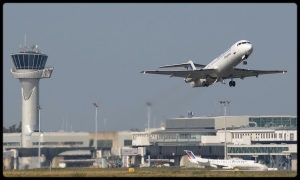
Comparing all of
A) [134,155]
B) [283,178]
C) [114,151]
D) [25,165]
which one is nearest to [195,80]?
[283,178]

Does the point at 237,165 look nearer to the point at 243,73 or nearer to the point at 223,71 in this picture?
the point at 243,73

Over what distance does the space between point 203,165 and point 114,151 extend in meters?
19.2

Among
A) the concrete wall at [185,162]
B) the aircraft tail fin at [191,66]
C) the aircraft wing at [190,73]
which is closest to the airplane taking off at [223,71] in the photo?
the aircraft wing at [190,73]

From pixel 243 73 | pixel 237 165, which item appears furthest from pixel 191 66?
pixel 237 165

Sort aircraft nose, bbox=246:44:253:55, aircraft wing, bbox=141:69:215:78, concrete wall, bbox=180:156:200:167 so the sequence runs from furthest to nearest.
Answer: concrete wall, bbox=180:156:200:167, aircraft wing, bbox=141:69:215:78, aircraft nose, bbox=246:44:253:55

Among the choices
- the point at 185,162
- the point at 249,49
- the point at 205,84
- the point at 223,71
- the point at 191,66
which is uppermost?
the point at 249,49

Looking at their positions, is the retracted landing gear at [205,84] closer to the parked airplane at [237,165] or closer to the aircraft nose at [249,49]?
the aircraft nose at [249,49]

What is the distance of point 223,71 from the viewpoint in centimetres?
11150

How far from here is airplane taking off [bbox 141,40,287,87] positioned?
4252 inches

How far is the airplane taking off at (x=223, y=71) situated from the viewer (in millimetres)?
108000

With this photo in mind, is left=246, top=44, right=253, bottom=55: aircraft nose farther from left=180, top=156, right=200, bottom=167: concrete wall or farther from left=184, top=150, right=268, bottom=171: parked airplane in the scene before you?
left=180, top=156, right=200, bottom=167: concrete wall

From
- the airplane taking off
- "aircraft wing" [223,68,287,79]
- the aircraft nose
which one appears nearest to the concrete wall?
the airplane taking off

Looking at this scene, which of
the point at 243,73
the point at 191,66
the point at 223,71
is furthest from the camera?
the point at 191,66

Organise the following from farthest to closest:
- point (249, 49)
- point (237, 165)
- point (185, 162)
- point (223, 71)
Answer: point (185, 162)
point (237, 165)
point (223, 71)
point (249, 49)
